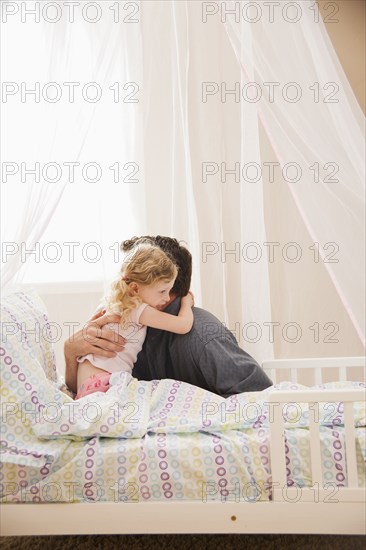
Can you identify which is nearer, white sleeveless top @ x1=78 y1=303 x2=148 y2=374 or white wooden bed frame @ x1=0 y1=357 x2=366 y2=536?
white wooden bed frame @ x1=0 y1=357 x2=366 y2=536

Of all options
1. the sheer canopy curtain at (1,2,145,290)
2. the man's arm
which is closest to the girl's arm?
the man's arm

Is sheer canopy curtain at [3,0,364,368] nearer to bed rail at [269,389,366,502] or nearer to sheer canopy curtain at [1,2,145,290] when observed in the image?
sheer canopy curtain at [1,2,145,290]

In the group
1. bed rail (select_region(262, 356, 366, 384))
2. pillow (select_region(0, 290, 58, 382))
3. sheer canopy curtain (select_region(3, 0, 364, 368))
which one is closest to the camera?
pillow (select_region(0, 290, 58, 382))

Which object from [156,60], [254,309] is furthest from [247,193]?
[156,60]

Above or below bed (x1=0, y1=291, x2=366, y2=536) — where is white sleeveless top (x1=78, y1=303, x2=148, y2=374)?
above

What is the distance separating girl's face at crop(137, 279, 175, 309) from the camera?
232 centimetres

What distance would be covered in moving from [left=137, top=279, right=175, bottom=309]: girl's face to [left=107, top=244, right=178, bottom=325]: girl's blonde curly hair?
0.06 ft

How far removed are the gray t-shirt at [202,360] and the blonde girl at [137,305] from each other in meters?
0.07

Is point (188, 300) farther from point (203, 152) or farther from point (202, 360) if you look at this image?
point (203, 152)

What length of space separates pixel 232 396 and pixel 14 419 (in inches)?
29.2

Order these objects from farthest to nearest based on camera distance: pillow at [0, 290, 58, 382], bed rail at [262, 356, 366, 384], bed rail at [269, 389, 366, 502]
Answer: bed rail at [262, 356, 366, 384]
pillow at [0, 290, 58, 382]
bed rail at [269, 389, 366, 502]

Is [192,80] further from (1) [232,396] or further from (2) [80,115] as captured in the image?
(1) [232,396]

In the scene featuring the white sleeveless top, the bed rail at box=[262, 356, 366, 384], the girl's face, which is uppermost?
the girl's face

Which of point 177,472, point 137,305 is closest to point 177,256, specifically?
point 137,305
